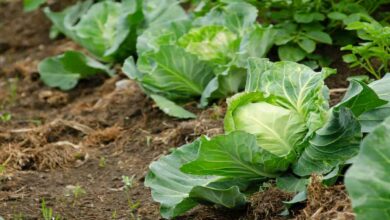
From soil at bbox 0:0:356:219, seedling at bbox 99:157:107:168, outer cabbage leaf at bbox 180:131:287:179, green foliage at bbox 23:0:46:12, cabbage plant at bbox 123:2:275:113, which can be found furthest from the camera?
green foliage at bbox 23:0:46:12

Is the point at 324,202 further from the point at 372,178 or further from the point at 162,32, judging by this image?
the point at 162,32

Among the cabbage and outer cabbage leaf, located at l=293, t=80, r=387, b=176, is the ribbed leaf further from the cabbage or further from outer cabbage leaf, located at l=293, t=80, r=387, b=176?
outer cabbage leaf, located at l=293, t=80, r=387, b=176

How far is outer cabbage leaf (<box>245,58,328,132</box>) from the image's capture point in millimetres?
3277

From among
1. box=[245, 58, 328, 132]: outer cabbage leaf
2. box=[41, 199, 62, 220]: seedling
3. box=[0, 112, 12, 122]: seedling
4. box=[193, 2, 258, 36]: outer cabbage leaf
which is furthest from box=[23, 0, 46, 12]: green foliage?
box=[245, 58, 328, 132]: outer cabbage leaf

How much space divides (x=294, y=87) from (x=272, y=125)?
Result: 209 mm

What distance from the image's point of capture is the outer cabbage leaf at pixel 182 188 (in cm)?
329

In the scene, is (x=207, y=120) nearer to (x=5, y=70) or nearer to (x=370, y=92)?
(x=370, y=92)

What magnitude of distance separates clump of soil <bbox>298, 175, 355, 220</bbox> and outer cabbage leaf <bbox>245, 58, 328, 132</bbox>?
26 cm

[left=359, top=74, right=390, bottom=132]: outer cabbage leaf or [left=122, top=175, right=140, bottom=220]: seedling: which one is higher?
[left=359, top=74, right=390, bottom=132]: outer cabbage leaf

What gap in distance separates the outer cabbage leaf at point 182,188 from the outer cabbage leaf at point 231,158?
0.08m

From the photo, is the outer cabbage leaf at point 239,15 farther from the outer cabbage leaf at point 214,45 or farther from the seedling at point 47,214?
the seedling at point 47,214

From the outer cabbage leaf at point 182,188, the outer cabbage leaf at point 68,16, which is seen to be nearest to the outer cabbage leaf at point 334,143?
the outer cabbage leaf at point 182,188

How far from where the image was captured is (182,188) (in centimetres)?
340

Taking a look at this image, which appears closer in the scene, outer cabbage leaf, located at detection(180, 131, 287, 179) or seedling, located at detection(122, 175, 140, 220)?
outer cabbage leaf, located at detection(180, 131, 287, 179)
